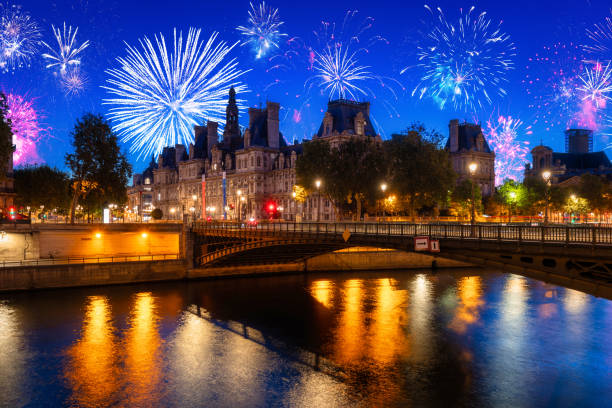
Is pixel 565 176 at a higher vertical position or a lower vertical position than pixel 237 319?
higher

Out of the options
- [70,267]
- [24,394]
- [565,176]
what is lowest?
[24,394]

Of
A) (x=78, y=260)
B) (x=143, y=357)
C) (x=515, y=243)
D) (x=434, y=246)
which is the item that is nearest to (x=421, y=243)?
(x=434, y=246)

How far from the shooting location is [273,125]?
120688mm

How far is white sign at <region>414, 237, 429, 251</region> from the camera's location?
29.3m

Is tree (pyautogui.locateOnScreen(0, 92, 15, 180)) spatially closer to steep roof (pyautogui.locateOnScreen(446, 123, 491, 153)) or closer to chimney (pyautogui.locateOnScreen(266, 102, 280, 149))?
chimney (pyautogui.locateOnScreen(266, 102, 280, 149))

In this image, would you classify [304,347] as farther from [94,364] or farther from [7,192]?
[7,192]

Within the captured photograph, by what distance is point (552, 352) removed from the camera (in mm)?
31609

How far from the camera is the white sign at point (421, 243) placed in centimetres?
2925

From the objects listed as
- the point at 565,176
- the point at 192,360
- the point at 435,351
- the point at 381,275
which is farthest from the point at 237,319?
the point at 565,176

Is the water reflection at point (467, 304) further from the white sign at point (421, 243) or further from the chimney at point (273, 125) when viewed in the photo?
the chimney at point (273, 125)

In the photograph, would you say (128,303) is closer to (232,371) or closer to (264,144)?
(232,371)

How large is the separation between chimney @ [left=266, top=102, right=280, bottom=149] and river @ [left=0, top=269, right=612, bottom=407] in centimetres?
7013

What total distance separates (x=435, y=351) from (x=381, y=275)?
31652 millimetres

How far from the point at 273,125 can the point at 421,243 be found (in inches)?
3728
